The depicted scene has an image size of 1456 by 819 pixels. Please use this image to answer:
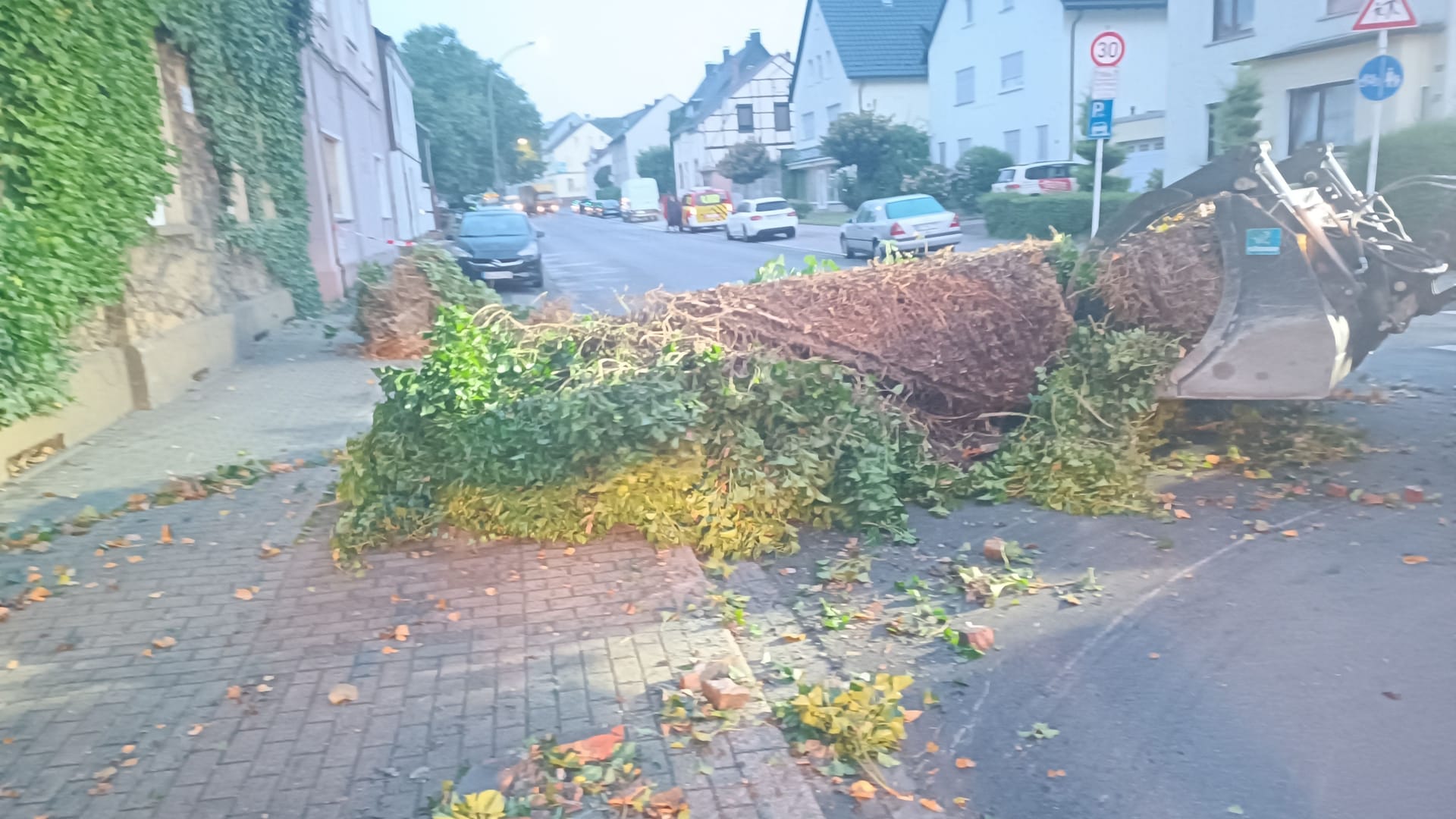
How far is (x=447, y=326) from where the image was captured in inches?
231

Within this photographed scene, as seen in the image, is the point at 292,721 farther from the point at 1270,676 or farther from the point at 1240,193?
the point at 1240,193

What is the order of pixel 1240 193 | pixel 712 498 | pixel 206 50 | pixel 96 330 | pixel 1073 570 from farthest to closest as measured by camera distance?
1. pixel 206 50
2. pixel 96 330
3. pixel 1240 193
4. pixel 712 498
5. pixel 1073 570

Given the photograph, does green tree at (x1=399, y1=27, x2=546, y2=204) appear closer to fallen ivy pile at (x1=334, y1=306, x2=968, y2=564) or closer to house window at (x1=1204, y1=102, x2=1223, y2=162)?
house window at (x1=1204, y1=102, x2=1223, y2=162)

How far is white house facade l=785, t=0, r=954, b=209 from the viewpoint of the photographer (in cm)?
4981

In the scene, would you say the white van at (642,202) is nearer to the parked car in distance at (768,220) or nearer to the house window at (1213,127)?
the parked car in distance at (768,220)

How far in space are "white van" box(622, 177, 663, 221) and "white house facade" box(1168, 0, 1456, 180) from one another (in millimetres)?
43021

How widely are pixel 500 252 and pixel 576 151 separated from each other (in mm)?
136150

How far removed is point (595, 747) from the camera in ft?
11.9

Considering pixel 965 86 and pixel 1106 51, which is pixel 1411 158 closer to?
pixel 1106 51

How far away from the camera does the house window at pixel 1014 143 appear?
3862 cm

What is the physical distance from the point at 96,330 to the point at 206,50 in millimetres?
4744

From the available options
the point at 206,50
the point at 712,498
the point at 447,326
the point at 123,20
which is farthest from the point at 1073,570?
the point at 206,50

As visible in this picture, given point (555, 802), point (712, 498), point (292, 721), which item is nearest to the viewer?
point (555, 802)

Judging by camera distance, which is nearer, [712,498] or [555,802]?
[555,802]
